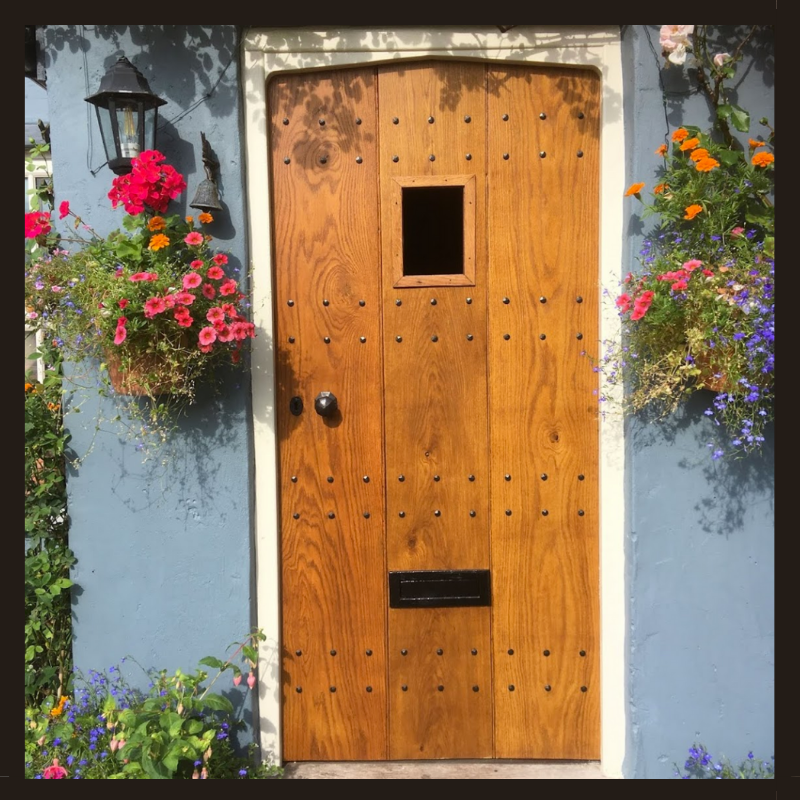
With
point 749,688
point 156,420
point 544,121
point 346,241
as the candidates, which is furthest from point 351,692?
point 544,121

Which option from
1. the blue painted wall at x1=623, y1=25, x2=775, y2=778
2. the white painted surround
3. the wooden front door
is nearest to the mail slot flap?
the wooden front door

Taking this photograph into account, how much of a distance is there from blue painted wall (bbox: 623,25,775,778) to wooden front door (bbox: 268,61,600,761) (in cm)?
18

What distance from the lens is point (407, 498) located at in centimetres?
269

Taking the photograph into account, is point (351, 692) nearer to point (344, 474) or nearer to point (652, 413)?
point (344, 474)

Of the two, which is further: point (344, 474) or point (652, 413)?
point (344, 474)

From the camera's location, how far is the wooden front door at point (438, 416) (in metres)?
2.62

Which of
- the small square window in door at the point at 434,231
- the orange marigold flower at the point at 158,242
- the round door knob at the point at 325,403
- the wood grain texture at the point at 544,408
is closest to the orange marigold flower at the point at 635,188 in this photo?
the wood grain texture at the point at 544,408

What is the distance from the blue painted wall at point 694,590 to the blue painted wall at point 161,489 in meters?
1.37

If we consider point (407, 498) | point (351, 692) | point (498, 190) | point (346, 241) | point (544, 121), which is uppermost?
point (544, 121)

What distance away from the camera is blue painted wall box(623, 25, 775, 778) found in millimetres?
2529

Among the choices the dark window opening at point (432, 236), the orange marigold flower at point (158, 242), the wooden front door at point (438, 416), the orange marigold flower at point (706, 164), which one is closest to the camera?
the orange marigold flower at point (706, 164)

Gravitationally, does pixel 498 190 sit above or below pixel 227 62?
below

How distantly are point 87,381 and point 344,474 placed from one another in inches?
38.7

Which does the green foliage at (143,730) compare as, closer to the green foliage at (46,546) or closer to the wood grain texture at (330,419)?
the green foliage at (46,546)
